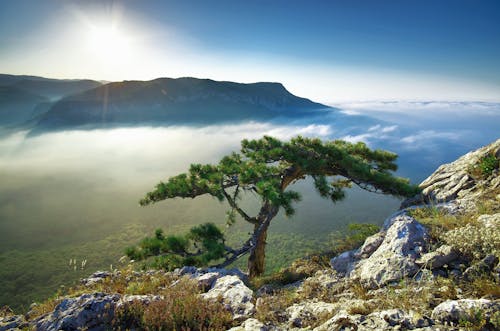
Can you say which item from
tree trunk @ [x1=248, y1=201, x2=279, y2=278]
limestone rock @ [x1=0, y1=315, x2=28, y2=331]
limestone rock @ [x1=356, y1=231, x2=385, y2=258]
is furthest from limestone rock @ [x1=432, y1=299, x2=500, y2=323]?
tree trunk @ [x1=248, y1=201, x2=279, y2=278]

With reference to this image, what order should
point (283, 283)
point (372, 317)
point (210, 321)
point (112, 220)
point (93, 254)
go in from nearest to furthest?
1. point (372, 317)
2. point (210, 321)
3. point (283, 283)
4. point (93, 254)
5. point (112, 220)

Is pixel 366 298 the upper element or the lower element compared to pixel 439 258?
lower

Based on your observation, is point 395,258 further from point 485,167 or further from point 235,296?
point 485,167

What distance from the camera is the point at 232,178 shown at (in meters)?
12.1

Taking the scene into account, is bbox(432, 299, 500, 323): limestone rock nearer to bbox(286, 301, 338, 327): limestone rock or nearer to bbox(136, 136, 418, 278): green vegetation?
bbox(286, 301, 338, 327): limestone rock

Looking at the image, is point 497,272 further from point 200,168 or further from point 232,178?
point 200,168

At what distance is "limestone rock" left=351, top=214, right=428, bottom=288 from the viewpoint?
17.8ft

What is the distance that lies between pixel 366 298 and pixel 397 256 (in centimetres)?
122

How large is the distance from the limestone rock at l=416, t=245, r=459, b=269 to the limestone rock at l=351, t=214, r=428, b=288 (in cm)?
22

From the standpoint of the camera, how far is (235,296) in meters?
5.63

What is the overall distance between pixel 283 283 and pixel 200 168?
631 centimetres

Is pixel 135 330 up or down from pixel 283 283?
up

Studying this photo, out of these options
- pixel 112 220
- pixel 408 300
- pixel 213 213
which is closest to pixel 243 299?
pixel 408 300

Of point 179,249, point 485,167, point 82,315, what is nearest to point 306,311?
point 82,315
